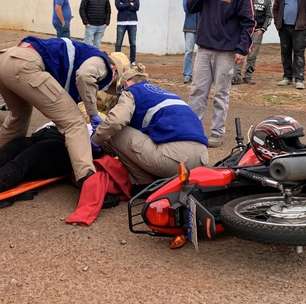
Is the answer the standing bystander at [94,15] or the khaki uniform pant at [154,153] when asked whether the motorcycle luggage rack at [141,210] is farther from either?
the standing bystander at [94,15]

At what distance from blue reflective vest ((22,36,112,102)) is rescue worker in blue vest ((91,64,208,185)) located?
411 mm

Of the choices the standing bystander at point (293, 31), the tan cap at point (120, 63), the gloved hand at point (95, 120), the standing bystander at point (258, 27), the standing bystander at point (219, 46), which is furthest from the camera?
the standing bystander at point (258, 27)

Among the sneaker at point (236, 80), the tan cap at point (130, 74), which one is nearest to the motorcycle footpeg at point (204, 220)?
the tan cap at point (130, 74)

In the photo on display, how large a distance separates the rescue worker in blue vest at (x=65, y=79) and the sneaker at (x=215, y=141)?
6.08ft

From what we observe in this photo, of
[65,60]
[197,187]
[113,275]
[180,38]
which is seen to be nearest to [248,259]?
[197,187]

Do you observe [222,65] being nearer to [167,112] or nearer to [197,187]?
[167,112]

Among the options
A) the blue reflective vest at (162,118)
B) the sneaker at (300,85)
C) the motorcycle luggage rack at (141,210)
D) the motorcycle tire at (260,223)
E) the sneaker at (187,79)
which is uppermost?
the blue reflective vest at (162,118)

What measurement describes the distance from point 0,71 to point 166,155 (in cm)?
143

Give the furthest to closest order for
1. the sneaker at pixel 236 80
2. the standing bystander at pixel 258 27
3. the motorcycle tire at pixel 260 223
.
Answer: the sneaker at pixel 236 80, the standing bystander at pixel 258 27, the motorcycle tire at pixel 260 223

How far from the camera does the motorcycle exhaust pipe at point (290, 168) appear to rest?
141 inches

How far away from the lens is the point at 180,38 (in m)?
15.6

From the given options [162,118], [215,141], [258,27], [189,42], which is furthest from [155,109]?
[189,42]

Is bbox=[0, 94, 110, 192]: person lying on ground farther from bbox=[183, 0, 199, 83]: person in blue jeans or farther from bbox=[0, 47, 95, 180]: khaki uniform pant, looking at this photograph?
bbox=[183, 0, 199, 83]: person in blue jeans

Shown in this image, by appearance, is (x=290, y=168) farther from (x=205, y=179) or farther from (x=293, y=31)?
(x=293, y=31)
